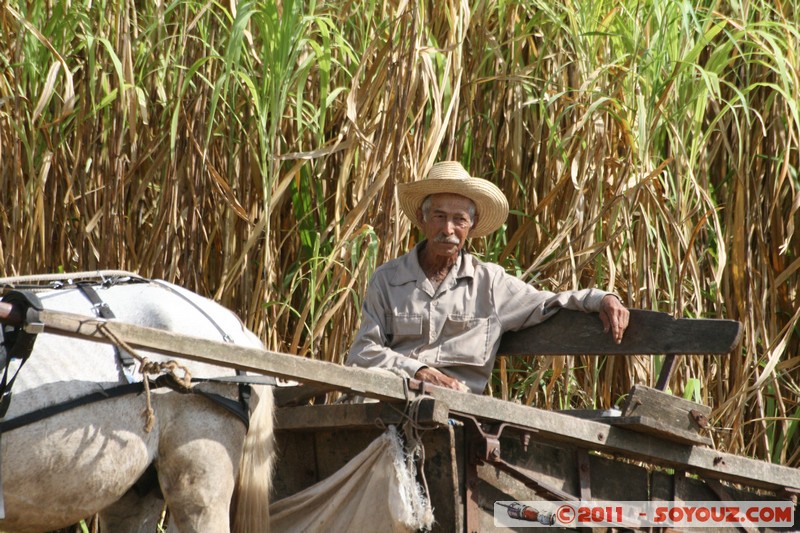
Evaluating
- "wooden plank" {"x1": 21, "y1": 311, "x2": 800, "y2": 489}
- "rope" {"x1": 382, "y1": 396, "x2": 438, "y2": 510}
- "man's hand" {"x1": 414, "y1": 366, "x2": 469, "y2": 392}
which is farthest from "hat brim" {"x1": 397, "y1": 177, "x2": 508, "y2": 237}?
"rope" {"x1": 382, "y1": 396, "x2": 438, "y2": 510}

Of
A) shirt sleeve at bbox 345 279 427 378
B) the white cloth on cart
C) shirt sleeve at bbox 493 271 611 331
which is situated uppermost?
shirt sleeve at bbox 493 271 611 331

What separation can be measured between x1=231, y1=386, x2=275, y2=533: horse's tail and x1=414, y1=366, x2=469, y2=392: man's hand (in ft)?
1.83

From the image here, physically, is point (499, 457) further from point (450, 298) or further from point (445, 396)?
point (450, 298)

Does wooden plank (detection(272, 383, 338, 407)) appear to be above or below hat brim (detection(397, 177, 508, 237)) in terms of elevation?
below

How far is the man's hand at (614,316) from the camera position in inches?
126

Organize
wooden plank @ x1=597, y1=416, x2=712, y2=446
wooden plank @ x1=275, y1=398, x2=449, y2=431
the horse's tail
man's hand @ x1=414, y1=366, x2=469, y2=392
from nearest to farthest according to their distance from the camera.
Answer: wooden plank @ x1=275, y1=398, x2=449, y2=431 → the horse's tail → wooden plank @ x1=597, y1=416, x2=712, y2=446 → man's hand @ x1=414, y1=366, x2=469, y2=392

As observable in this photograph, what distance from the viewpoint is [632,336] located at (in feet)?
10.7

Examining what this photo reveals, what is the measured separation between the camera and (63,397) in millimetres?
2416

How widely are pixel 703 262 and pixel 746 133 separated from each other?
55 cm

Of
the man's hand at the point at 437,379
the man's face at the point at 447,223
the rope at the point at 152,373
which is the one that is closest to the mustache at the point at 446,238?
the man's face at the point at 447,223

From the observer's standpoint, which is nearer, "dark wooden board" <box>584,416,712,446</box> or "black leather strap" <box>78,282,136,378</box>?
"black leather strap" <box>78,282,136,378</box>

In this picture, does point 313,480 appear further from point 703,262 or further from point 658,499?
point 703,262

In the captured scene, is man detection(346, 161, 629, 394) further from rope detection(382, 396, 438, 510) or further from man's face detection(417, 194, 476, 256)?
rope detection(382, 396, 438, 510)

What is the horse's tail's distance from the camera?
267 cm
